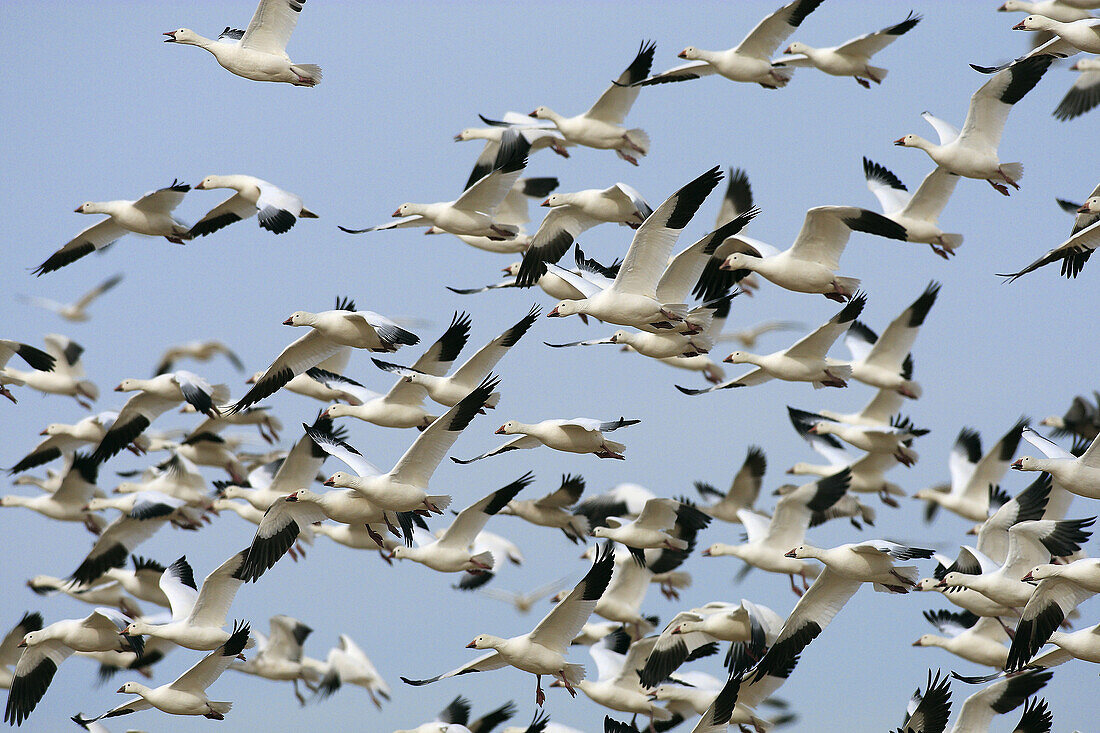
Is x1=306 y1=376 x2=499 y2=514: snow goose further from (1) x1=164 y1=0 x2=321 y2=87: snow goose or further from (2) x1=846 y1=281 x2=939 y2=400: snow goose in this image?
(2) x1=846 y1=281 x2=939 y2=400: snow goose

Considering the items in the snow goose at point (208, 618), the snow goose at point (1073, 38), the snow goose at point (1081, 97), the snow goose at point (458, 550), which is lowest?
the snow goose at point (208, 618)

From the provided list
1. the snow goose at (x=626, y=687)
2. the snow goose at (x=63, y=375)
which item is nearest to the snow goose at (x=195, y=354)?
the snow goose at (x=63, y=375)

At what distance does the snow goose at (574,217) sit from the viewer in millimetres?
16188

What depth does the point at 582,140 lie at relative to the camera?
1739 cm

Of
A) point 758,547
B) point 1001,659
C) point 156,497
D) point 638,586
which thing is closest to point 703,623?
point 758,547

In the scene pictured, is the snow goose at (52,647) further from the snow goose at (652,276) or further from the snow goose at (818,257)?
the snow goose at (818,257)

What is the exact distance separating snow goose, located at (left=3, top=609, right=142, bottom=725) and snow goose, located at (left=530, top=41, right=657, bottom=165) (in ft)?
25.6

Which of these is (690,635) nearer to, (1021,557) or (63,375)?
(1021,557)

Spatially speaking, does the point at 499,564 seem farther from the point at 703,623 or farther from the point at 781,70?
the point at 781,70

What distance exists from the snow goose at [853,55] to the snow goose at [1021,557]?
567cm

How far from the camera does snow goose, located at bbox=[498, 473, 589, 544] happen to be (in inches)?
703

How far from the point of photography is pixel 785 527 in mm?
16469

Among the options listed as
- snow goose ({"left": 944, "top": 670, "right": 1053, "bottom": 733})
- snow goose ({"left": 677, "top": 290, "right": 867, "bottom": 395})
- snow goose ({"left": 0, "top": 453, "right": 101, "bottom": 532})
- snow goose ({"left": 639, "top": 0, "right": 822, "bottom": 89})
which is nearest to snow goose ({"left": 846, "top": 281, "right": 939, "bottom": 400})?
snow goose ({"left": 677, "top": 290, "right": 867, "bottom": 395})

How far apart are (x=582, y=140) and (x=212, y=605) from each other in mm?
7011
